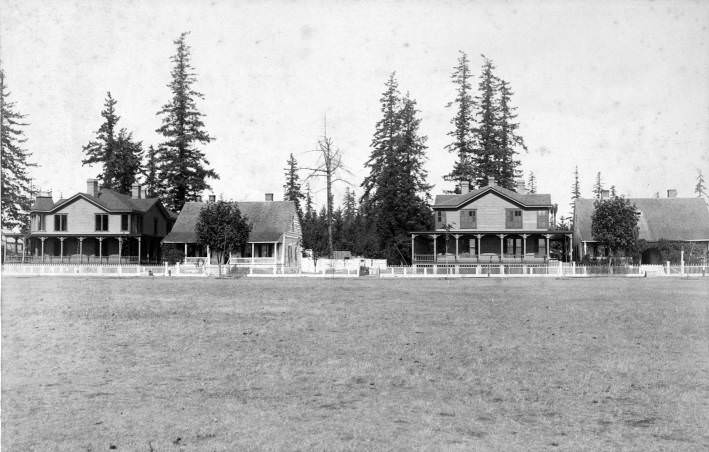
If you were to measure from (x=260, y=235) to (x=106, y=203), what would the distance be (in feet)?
48.6

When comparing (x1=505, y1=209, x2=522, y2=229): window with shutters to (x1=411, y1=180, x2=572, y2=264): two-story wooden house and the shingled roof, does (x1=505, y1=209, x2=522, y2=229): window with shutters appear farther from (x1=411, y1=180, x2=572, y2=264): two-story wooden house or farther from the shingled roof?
the shingled roof

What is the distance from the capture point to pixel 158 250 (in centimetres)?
6469

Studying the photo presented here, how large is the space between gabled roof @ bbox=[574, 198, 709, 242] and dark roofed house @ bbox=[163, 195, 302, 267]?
86.6ft

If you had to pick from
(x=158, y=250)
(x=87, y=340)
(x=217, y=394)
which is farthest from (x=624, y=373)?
(x=158, y=250)

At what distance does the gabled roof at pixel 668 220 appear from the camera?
5659 centimetres

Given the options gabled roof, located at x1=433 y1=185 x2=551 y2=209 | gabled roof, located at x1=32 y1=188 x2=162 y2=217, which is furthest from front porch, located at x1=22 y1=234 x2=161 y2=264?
gabled roof, located at x1=433 y1=185 x2=551 y2=209

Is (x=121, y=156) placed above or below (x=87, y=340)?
above

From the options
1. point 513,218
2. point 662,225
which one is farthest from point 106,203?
point 662,225

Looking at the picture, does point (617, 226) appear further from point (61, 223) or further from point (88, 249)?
point (61, 223)

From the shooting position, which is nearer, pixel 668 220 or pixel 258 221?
pixel 258 221

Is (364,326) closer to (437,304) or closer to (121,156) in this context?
(437,304)

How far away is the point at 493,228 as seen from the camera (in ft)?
177

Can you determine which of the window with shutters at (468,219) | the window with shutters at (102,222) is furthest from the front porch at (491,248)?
the window with shutters at (102,222)

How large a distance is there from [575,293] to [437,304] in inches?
297
